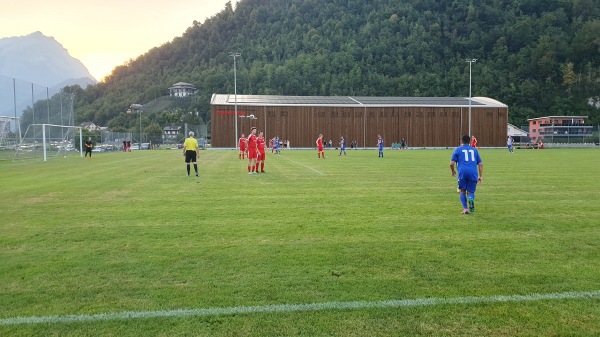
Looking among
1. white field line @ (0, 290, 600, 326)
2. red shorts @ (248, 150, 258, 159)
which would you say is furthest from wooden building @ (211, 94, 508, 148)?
white field line @ (0, 290, 600, 326)

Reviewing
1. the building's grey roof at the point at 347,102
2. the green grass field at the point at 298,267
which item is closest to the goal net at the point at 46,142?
the green grass field at the point at 298,267

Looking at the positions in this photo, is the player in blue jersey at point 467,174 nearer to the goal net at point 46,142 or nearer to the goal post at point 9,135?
the goal post at point 9,135

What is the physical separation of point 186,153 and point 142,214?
8.94 meters

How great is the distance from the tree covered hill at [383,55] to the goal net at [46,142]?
2947 inches

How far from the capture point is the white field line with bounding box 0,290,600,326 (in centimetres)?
405

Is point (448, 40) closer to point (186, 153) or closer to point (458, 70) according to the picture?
point (458, 70)

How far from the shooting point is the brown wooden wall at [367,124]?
66625 mm

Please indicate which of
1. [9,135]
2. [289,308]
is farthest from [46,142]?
[289,308]

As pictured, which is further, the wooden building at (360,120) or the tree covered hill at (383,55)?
→ the tree covered hill at (383,55)

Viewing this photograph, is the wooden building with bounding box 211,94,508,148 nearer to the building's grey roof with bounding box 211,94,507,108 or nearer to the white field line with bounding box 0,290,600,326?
the building's grey roof with bounding box 211,94,507,108

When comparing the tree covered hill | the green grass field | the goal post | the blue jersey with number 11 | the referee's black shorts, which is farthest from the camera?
the tree covered hill

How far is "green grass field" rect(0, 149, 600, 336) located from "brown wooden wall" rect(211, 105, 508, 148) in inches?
2206

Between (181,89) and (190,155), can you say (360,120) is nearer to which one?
(190,155)

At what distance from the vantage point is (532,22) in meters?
134
